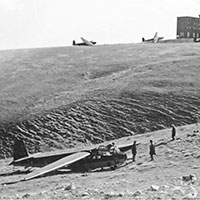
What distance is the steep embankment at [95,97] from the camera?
4362 centimetres

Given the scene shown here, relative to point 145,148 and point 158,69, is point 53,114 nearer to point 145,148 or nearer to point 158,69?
point 145,148

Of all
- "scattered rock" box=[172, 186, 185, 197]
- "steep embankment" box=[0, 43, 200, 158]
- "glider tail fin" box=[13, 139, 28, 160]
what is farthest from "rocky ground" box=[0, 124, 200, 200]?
"steep embankment" box=[0, 43, 200, 158]

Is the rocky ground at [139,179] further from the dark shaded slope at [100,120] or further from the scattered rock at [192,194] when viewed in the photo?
the dark shaded slope at [100,120]

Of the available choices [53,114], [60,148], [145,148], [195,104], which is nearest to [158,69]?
[195,104]

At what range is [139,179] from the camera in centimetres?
2164

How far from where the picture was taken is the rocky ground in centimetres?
1664

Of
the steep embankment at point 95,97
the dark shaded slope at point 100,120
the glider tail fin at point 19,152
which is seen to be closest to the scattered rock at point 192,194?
the glider tail fin at point 19,152

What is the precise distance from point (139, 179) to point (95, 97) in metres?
30.4

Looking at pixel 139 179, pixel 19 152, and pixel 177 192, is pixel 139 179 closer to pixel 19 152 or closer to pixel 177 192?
pixel 177 192

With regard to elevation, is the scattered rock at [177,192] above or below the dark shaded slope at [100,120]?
above

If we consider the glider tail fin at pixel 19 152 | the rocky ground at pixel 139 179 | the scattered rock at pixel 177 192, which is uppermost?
the scattered rock at pixel 177 192

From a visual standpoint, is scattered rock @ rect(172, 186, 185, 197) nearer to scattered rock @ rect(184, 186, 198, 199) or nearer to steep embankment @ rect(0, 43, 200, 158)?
scattered rock @ rect(184, 186, 198, 199)

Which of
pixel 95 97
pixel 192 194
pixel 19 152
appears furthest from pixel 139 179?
pixel 95 97

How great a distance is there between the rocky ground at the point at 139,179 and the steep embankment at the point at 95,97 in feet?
16.8
